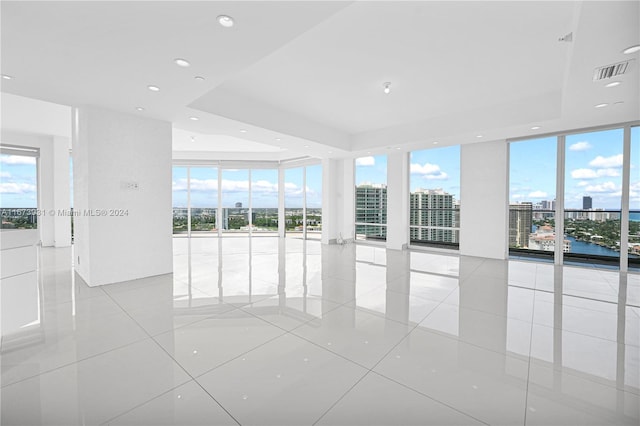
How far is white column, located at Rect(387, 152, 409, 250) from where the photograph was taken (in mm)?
7605

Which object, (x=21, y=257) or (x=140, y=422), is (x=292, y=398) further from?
(x=21, y=257)

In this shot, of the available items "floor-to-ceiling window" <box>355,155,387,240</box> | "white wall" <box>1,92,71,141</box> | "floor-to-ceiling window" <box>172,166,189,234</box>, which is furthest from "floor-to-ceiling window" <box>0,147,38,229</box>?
"floor-to-ceiling window" <box>355,155,387,240</box>

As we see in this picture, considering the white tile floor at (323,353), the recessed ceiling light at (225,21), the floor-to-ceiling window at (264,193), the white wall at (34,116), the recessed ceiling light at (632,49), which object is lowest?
the white tile floor at (323,353)

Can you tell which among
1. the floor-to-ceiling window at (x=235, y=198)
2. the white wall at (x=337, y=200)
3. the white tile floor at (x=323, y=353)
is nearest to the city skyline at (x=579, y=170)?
the white tile floor at (x=323, y=353)

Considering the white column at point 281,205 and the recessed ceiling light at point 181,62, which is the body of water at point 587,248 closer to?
the recessed ceiling light at point 181,62

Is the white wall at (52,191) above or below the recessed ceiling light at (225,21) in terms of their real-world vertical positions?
below

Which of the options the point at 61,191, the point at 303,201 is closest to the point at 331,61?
the point at 303,201

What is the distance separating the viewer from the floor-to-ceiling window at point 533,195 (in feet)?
18.8

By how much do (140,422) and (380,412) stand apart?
4.54 ft

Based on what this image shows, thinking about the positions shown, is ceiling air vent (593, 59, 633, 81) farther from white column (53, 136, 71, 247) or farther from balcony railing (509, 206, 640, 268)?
white column (53, 136, 71, 247)

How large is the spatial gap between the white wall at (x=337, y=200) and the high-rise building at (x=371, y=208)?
0.23m

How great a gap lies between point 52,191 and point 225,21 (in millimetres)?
8754

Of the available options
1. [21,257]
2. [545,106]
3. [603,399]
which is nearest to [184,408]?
Answer: [21,257]

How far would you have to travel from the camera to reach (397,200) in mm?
7688
